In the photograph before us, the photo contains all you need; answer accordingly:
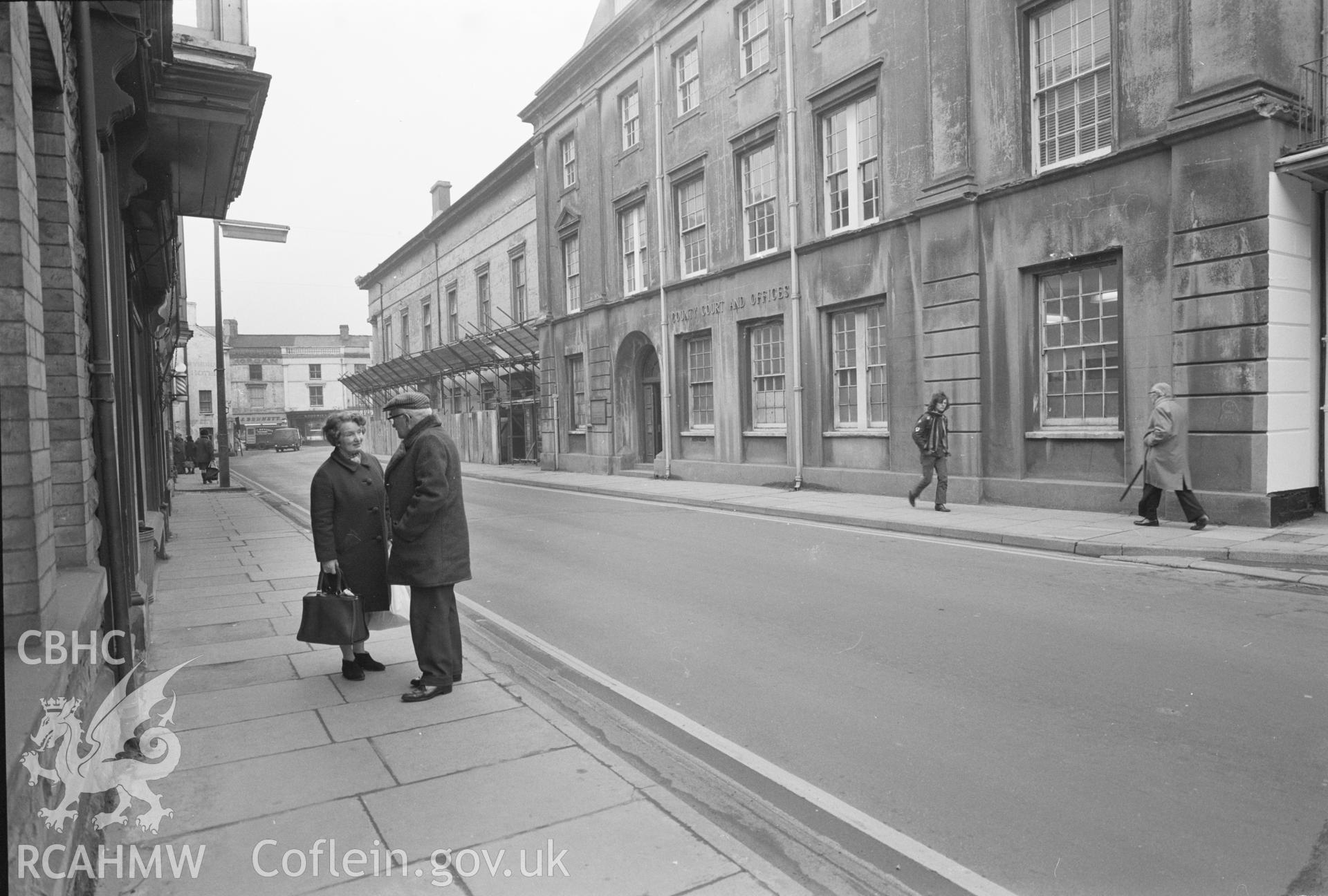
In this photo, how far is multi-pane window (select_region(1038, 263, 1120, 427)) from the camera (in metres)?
12.2

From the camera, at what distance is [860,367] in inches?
658

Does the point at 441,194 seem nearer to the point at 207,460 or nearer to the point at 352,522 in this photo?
the point at 207,460

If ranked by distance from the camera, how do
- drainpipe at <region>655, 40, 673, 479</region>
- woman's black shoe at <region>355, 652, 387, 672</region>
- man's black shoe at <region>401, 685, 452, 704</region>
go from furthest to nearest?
drainpipe at <region>655, 40, 673, 479</region> < woman's black shoe at <region>355, 652, 387, 672</region> < man's black shoe at <region>401, 685, 452, 704</region>

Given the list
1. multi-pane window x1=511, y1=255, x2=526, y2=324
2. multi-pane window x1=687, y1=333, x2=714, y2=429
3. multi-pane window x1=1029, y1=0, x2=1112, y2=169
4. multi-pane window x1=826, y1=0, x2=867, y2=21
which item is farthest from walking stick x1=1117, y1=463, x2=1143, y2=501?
multi-pane window x1=511, y1=255, x2=526, y2=324

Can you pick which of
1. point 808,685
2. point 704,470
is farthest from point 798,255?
point 808,685

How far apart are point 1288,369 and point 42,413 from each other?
477 inches

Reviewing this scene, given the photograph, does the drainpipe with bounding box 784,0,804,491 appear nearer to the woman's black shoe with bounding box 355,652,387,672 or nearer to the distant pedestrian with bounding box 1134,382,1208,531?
the distant pedestrian with bounding box 1134,382,1208,531

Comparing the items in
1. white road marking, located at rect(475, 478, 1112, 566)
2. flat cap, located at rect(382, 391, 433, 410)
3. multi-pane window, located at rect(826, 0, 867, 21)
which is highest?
multi-pane window, located at rect(826, 0, 867, 21)

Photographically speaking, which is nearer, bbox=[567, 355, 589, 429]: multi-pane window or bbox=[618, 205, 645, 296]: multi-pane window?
bbox=[618, 205, 645, 296]: multi-pane window

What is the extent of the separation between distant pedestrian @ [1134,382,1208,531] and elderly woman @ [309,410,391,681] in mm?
9096

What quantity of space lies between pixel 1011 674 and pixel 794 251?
1332 cm

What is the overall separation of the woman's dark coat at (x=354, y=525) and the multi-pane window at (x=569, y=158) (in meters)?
22.7

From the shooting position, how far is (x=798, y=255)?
58.1 feet

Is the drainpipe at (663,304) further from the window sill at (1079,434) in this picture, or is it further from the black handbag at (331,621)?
the black handbag at (331,621)
